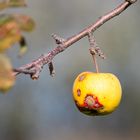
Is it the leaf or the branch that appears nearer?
the leaf

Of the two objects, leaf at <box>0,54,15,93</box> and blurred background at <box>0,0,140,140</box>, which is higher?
blurred background at <box>0,0,140,140</box>

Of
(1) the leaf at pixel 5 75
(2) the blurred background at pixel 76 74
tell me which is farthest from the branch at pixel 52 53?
(2) the blurred background at pixel 76 74

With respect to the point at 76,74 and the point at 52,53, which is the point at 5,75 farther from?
the point at 76,74

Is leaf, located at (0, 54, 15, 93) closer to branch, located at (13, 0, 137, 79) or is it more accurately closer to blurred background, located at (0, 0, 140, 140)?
branch, located at (13, 0, 137, 79)

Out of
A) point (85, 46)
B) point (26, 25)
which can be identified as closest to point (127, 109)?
point (85, 46)

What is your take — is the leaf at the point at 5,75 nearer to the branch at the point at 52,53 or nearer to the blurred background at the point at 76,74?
the branch at the point at 52,53

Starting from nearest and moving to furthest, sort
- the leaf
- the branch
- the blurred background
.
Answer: the leaf → the branch → the blurred background

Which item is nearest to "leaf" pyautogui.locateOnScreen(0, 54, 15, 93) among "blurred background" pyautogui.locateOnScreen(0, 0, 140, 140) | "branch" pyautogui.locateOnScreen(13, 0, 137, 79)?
"branch" pyautogui.locateOnScreen(13, 0, 137, 79)

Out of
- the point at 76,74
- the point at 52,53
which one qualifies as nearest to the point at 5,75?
the point at 52,53

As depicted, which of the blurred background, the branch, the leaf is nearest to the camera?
the leaf
